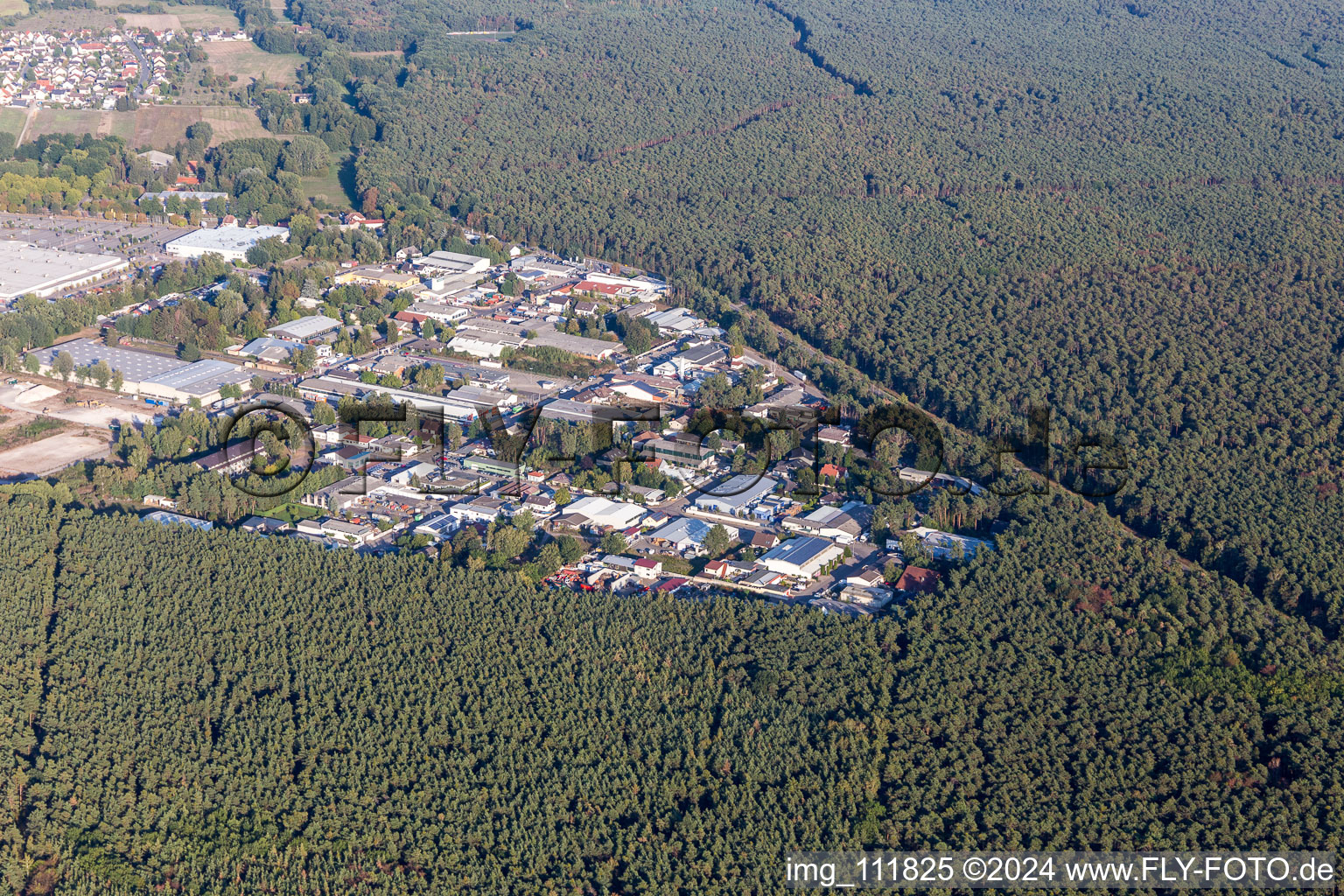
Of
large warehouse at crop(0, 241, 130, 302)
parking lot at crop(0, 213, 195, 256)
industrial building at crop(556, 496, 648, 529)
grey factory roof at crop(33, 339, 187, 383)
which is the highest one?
industrial building at crop(556, 496, 648, 529)

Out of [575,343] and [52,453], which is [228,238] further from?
[52,453]

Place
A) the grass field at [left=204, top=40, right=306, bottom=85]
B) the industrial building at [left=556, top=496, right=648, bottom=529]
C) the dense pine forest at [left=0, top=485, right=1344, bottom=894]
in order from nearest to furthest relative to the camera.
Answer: the dense pine forest at [left=0, top=485, right=1344, bottom=894] → the industrial building at [left=556, top=496, right=648, bottom=529] → the grass field at [left=204, top=40, right=306, bottom=85]

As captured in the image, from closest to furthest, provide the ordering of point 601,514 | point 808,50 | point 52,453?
1. point 601,514
2. point 52,453
3. point 808,50

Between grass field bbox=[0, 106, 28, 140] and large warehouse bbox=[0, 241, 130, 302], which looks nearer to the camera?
large warehouse bbox=[0, 241, 130, 302]

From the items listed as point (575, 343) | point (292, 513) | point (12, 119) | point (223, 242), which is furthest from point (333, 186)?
point (292, 513)

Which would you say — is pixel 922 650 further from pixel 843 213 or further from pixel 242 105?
pixel 242 105

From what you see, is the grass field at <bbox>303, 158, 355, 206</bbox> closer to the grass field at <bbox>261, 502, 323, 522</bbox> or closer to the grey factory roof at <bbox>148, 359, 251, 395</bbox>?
the grey factory roof at <bbox>148, 359, 251, 395</bbox>

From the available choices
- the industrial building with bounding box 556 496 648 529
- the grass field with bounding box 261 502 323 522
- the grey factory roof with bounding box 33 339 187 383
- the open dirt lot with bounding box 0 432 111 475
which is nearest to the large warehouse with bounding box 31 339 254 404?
the grey factory roof with bounding box 33 339 187 383
